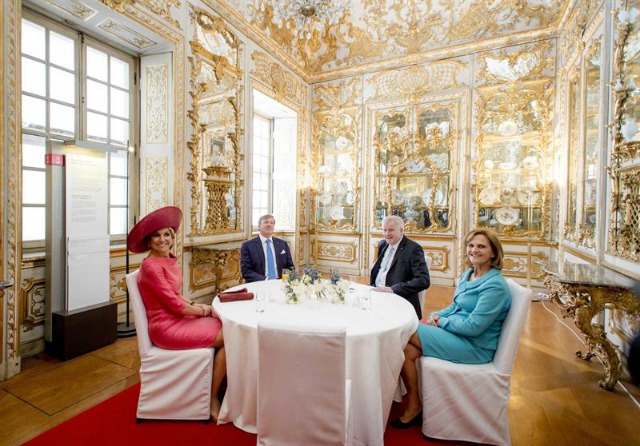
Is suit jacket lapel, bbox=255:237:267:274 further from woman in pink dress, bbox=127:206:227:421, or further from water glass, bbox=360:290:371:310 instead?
water glass, bbox=360:290:371:310

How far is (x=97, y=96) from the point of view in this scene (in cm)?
401

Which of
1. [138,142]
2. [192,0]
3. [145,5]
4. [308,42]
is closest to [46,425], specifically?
[138,142]

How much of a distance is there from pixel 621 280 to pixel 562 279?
47cm

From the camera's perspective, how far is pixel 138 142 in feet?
14.6

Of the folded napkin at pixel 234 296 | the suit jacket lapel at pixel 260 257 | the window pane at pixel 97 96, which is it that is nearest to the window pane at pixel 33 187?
the window pane at pixel 97 96

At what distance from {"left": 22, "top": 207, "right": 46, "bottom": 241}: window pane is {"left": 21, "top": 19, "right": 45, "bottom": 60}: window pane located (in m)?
1.55

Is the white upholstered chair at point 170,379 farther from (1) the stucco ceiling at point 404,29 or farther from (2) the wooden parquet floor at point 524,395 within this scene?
(1) the stucco ceiling at point 404,29

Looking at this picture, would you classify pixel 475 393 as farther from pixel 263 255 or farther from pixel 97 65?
pixel 97 65

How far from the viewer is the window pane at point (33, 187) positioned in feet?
11.2

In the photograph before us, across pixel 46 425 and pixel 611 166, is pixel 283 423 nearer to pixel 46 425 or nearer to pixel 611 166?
pixel 46 425

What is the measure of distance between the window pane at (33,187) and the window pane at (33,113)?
1.50 feet

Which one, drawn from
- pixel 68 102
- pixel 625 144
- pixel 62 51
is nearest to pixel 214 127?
pixel 68 102

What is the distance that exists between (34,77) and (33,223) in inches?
57.5

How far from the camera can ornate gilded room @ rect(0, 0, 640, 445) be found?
279 cm
